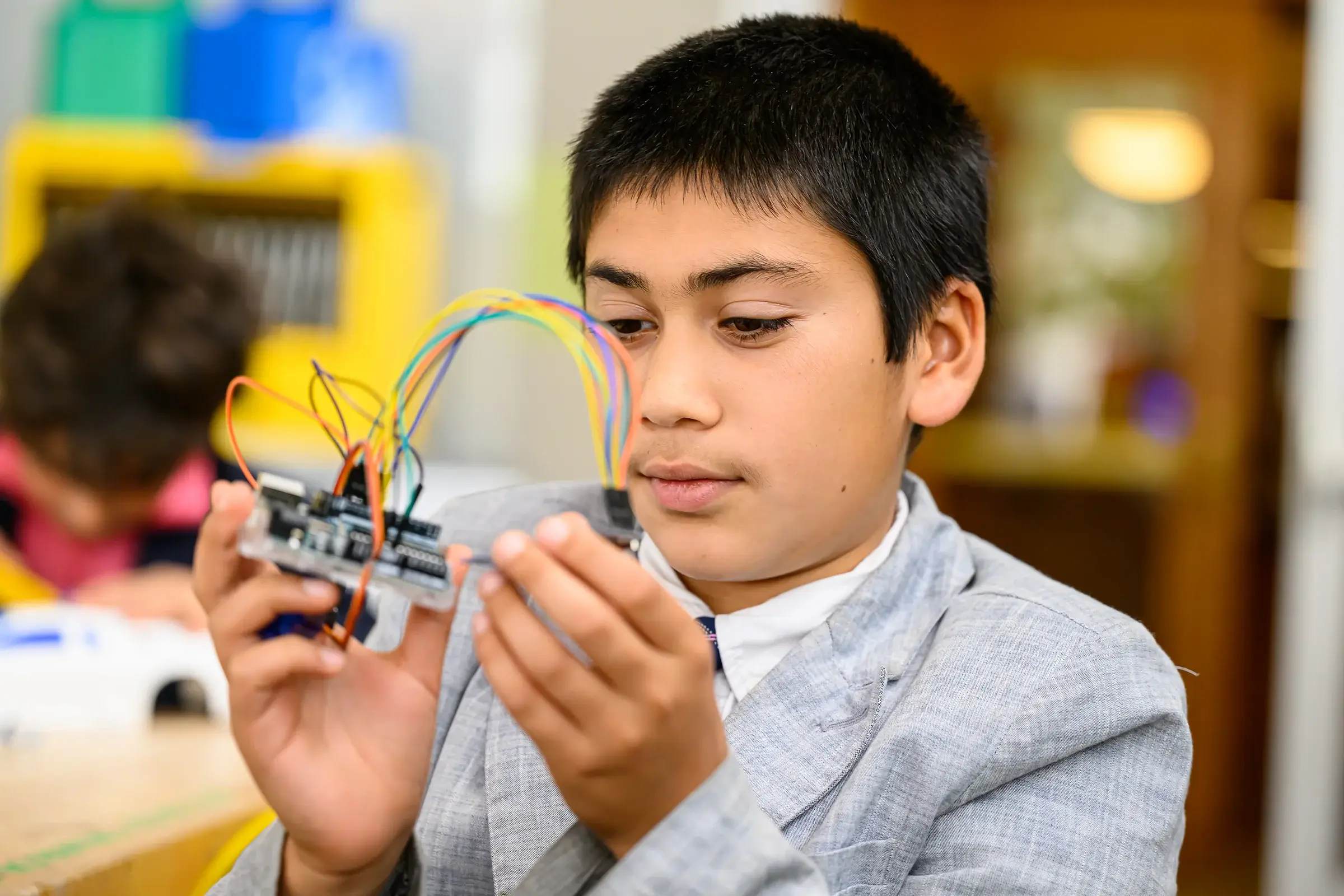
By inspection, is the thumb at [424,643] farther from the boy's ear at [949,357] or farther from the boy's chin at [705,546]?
the boy's ear at [949,357]

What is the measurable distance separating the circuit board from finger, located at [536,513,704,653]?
0.08 m

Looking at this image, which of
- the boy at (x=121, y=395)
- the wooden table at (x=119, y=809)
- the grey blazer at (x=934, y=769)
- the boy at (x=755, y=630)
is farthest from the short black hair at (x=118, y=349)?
the grey blazer at (x=934, y=769)

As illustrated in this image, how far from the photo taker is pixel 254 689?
654 mm

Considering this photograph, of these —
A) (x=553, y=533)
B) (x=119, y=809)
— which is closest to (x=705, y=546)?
(x=553, y=533)

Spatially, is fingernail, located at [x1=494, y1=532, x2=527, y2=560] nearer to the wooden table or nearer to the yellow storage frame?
the wooden table

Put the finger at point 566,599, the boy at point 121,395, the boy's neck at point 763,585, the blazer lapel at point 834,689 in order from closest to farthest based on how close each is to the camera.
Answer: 1. the finger at point 566,599
2. the blazer lapel at point 834,689
3. the boy's neck at point 763,585
4. the boy at point 121,395

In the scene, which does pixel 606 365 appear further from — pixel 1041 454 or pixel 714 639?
pixel 1041 454

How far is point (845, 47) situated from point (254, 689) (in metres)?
0.57

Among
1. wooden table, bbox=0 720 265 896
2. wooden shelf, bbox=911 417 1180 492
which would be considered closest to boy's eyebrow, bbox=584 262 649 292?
wooden table, bbox=0 720 265 896

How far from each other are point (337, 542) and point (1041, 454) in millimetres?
3253

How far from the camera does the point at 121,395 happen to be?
1447 millimetres

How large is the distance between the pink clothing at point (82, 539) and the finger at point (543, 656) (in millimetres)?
1059

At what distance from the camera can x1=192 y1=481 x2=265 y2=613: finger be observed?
634 millimetres

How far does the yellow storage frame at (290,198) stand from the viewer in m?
2.29
